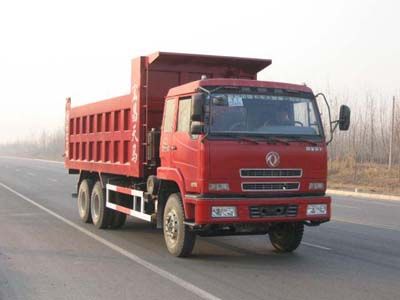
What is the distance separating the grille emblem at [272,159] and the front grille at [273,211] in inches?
23.4

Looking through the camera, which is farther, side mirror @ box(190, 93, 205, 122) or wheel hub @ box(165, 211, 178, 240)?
wheel hub @ box(165, 211, 178, 240)

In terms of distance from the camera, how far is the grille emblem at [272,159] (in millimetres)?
8430

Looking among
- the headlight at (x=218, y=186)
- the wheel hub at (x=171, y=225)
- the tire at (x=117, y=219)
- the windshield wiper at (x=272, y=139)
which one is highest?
the windshield wiper at (x=272, y=139)

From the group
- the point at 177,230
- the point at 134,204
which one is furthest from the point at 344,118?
the point at 134,204

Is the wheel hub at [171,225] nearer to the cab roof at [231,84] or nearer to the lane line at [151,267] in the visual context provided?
the lane line at [151,267]

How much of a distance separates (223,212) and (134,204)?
305cm

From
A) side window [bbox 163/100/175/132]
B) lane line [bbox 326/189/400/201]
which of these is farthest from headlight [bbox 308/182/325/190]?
Answer: lane line [bbox 326/189/400/201]

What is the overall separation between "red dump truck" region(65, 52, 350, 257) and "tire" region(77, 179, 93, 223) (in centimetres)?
313

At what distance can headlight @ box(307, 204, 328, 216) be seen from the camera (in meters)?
8.75

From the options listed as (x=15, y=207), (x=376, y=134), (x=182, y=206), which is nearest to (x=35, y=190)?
(x=15, y=207)

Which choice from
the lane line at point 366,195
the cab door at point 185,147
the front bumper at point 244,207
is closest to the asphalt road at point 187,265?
the front bumper at point 244,207

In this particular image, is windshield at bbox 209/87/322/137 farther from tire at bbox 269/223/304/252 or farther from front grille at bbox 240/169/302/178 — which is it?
tire at bbox 269/223/304/252

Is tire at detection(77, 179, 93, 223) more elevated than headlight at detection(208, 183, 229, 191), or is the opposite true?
headlight at detection(208, 183, 229, 191)

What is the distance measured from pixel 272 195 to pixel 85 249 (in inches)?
132
